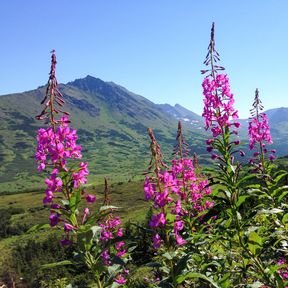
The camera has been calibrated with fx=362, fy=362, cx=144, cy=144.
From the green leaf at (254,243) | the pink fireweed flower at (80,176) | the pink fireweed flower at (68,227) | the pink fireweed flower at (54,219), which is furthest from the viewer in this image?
the green leaf at (254,243)

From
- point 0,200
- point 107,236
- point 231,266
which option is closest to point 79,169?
point 231,266

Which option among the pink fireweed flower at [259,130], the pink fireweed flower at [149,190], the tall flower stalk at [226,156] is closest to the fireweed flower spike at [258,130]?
the pink fireweed flower at [259,130]

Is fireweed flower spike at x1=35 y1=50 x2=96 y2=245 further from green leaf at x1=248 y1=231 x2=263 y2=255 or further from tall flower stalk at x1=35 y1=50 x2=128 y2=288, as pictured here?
green leaf at x1=248 y1=231 x2=263 y2=255

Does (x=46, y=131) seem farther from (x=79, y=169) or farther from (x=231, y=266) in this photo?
(x=231, y=266)

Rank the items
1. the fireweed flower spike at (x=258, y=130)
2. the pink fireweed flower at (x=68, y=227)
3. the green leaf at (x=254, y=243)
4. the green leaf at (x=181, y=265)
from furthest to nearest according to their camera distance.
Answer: the fireweed flower spike at (x=258, y=130), the green leaf at (x=254, y=243), the green leaf at (x=181, y=265), the pink fireweed flower at (x=68, y=227)

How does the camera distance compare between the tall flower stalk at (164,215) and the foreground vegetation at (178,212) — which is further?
the tall flower stalk at (164,215)

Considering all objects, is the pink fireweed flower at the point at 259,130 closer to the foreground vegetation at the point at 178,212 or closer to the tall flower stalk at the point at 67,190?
the foreground vegetation at the point at 178,212

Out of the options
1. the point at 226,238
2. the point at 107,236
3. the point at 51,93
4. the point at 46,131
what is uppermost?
the point at 51,93

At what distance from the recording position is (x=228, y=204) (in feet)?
22.1

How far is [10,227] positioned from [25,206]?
36.1 m

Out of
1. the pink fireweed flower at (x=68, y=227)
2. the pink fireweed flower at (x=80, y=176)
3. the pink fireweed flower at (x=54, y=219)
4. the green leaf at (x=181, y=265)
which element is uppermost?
the pink fireweed flower at (x=80, y=176)

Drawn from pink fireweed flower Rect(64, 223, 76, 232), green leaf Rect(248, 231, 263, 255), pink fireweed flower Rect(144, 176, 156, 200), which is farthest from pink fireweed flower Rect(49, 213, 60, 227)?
green leaf Rect(248, 231, 263, 255)

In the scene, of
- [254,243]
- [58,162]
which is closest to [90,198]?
[58,162]

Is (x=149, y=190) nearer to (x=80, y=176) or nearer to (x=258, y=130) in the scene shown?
(x=80, y=176)
